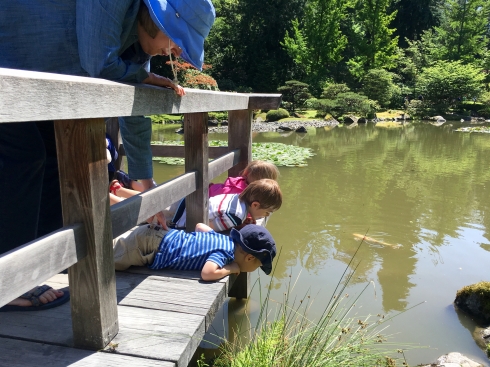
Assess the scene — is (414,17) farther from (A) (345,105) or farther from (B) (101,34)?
(B) (101,34)

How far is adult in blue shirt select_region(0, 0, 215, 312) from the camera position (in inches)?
48.4

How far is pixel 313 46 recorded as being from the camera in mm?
22438

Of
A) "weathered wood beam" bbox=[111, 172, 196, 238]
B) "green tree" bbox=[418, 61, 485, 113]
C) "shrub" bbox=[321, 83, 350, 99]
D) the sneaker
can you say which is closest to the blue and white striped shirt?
"weathered wood beam" bbox=[111, 172, 196, 238]

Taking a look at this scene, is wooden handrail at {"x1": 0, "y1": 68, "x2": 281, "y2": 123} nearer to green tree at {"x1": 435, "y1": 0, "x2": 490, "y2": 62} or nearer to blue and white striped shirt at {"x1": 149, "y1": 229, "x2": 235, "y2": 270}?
blue and white striped shirt at {"x1": 149, "y1": 229, "x2": 235, "y2": 270}

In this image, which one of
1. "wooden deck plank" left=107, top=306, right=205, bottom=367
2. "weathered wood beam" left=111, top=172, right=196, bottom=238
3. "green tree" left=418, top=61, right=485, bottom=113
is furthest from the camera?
"green tree" left=418, top=61, right=485, bottom=113

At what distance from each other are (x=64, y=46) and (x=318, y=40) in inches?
887

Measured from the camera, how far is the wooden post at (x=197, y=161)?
6.23 ft

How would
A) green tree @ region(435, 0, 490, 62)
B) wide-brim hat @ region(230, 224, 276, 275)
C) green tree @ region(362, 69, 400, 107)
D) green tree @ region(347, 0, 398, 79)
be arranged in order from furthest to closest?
green tree @ region(435, 0, 490, 62)
green tree @ region(347, 0, 398, 79)
green tree @ region(362, 69, 400, 107)
wide-brim hat @ region(230, 224, 276, 275)

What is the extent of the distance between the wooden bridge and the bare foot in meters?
0.04

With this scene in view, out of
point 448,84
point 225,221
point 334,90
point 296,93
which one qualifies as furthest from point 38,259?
point 448,84

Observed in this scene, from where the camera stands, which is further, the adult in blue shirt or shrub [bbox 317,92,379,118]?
shrub [bbox 317,92,379,118]

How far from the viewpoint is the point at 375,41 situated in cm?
2291

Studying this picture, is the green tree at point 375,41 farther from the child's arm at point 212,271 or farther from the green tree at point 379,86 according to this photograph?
the child's arm at point 212,271

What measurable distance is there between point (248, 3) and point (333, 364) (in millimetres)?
23839
